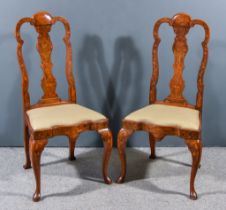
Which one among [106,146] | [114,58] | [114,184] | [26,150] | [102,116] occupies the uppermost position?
[114,58]

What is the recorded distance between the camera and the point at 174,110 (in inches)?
103

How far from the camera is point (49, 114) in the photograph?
2.51 m

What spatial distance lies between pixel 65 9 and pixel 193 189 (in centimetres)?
149

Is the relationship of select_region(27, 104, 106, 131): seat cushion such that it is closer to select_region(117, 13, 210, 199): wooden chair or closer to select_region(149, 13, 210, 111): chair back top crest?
select_region(117, 13, 210, 199): wooden chair

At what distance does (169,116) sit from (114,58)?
0.75 m

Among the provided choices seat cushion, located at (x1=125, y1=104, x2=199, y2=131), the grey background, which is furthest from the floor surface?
seat cushion, located at (x1=125, y1=104, x2=199, y2=131)

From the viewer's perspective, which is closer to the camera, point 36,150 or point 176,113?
point 36,150

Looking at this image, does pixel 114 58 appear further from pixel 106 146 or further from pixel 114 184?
pixel 114 184

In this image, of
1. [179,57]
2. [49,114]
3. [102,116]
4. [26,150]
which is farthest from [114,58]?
[26,150]

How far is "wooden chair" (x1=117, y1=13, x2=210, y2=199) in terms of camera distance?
2395mm

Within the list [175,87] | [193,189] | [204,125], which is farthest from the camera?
[204,125]

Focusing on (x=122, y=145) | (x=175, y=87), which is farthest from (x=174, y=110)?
(x=122, y=145)

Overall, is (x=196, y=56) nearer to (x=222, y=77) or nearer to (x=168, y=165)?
(x=222, y=77)

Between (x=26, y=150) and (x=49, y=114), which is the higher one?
(x=49, y=114)
